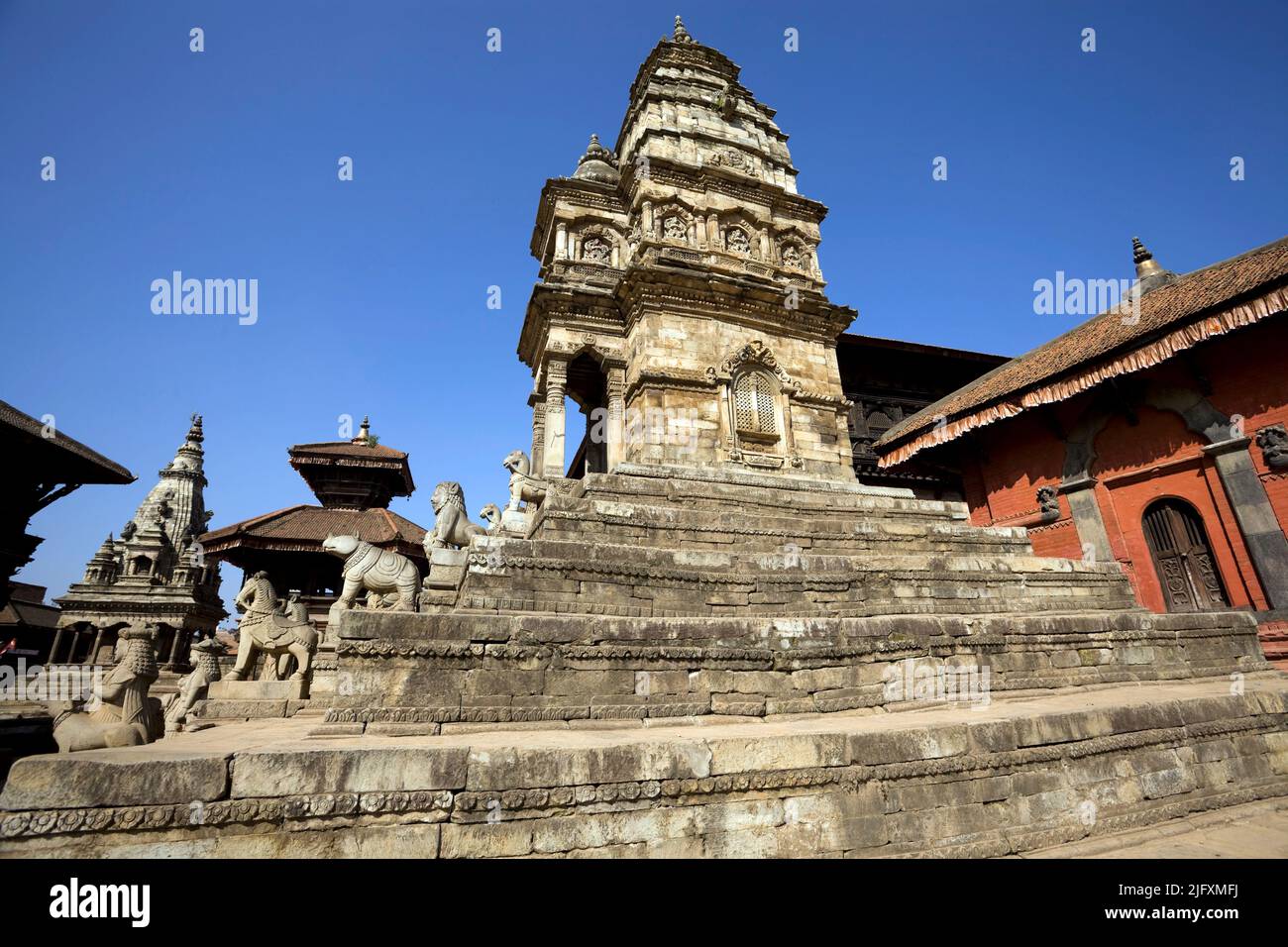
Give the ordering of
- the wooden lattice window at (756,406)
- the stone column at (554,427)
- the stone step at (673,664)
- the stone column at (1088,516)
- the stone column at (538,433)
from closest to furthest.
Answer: the stone step at (673,664) → the stone column at (1088,516) → the wooden lattice window at (756,406) → the stone column at (554,427) → the stone column at (538,433)

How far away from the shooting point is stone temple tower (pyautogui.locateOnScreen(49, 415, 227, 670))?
922 inches

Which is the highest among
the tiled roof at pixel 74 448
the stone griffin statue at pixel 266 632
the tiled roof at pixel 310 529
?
the tiled roof at pixel 74 448

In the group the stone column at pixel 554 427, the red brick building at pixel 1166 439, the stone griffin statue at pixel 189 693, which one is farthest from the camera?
the stone column at pixel 554 427

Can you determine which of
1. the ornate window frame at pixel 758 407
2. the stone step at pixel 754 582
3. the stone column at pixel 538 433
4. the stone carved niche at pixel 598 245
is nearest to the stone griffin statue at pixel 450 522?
the stone step at pixel 754 582

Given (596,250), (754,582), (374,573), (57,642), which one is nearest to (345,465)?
(57,642)

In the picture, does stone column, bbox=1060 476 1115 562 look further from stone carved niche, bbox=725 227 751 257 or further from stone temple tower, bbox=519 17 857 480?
stone carved niche, bbox=725 227 751 257

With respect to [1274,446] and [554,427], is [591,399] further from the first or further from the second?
[1274,446]

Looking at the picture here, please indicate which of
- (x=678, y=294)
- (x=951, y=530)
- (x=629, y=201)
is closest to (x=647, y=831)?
(x=951, y=530)

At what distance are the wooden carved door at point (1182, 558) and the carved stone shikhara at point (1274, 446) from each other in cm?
151

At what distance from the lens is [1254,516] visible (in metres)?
A: 9.21

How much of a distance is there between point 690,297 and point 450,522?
8.87 meters

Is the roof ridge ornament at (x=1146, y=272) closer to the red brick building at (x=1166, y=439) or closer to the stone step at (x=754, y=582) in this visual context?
the red brick building at (x=1166, y=439)

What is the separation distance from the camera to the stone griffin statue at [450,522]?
8.60 m
